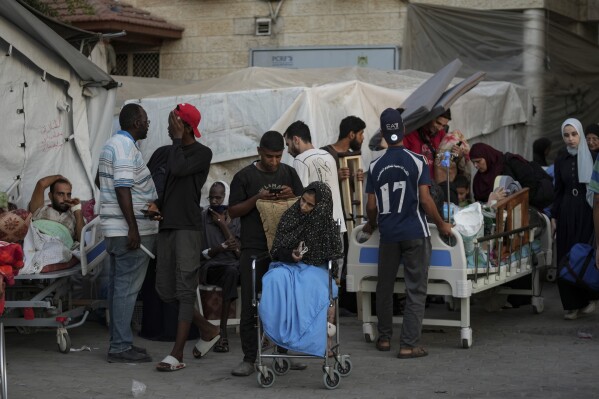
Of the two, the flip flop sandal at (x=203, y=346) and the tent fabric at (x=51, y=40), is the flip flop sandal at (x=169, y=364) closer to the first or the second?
the flip flop sandal at (x=203, y=346)

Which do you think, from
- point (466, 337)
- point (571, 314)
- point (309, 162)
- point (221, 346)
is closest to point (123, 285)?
point (221, 346)

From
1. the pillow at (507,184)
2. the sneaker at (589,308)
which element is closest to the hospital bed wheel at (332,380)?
the pillow at (507,184)

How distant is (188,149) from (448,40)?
10733 mm

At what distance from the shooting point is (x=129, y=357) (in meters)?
9.15

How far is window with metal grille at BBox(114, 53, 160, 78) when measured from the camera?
20.9 metres

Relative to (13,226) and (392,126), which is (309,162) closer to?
(392,126)

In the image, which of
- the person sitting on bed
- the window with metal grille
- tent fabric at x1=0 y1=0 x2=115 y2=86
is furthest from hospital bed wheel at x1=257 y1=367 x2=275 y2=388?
the window with metal grille

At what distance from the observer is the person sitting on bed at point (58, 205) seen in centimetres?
1073

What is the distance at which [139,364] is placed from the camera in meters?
9.10

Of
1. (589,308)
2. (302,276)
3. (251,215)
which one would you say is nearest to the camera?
(302,276)

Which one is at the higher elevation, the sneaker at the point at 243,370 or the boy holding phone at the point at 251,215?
the boy holding phone at the point at 251,215

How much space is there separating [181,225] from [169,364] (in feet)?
3.46

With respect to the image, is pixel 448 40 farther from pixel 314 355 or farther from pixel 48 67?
pixel 314 355

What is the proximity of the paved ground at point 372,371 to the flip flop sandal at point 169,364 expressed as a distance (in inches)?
2.3
